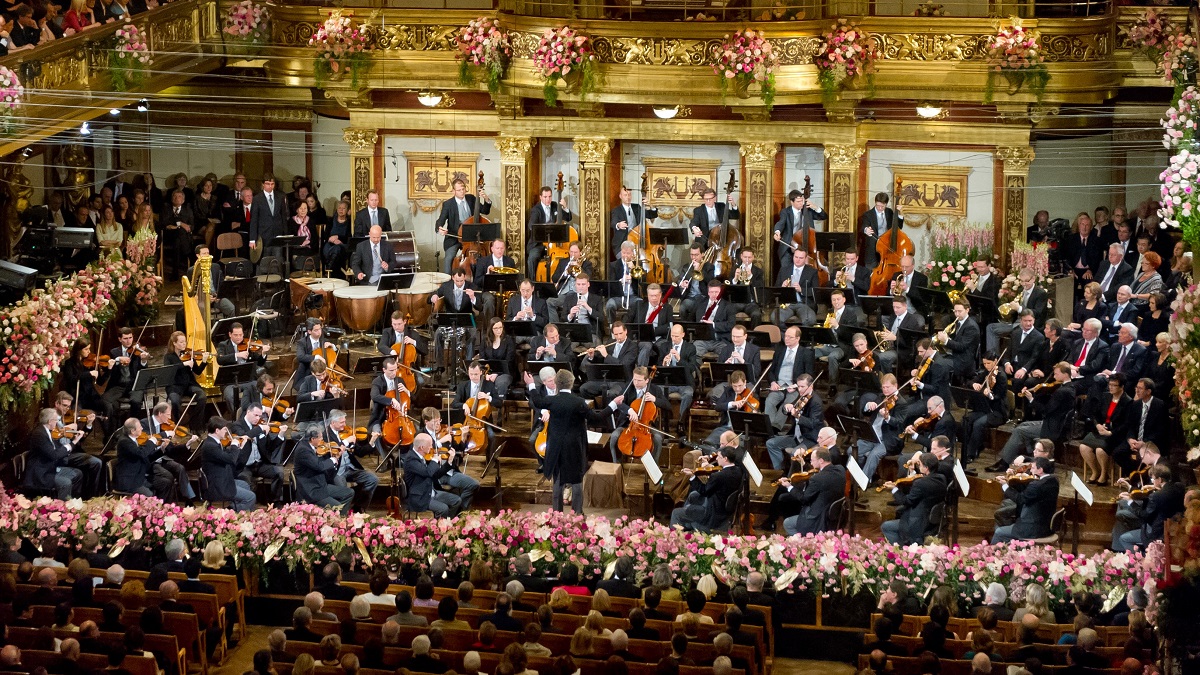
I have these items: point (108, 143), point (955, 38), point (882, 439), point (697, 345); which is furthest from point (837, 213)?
point (108, 143)

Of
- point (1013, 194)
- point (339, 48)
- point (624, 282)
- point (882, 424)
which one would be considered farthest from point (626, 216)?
point (882, 424)

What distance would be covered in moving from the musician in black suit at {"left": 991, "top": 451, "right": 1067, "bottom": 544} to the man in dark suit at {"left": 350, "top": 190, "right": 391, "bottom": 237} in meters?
9.16

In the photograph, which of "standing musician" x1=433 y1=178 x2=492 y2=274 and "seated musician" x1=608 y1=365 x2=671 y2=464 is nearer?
"seated musician" x1=608 y1=365 x2=671 y2=464

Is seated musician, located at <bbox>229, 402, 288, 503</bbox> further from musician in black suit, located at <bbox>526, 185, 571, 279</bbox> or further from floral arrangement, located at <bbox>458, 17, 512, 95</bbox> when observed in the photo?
floral arrangement, located at <bbox>458, 17, 512, 95</bbox>

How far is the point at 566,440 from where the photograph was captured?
1616 cm

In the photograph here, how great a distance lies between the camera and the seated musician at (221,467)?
15961 millimetres

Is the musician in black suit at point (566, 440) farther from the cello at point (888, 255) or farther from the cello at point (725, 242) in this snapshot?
the cello at point (888, 255)

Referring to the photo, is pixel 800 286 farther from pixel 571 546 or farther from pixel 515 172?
pixel 571 546

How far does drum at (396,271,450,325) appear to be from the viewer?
790 inches

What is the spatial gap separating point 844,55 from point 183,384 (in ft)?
28.1

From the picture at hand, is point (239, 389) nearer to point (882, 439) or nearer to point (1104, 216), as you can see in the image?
point (882, 439)

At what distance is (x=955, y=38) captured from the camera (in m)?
20.8

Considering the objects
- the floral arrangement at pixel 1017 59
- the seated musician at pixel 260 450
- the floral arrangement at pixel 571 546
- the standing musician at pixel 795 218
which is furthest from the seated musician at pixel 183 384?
the floral arrangement at pixel 1017 59

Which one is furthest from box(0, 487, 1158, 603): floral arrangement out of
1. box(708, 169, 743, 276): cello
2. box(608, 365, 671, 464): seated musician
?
box(708, 169, 743, 276): cello
